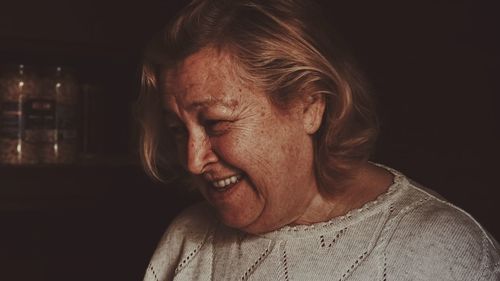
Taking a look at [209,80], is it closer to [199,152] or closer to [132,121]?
[199,152]

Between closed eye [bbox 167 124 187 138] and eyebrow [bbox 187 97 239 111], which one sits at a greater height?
eyebrow [bbox 187 97 239 111]

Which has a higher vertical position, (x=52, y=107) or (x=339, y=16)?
(x=339, y=16)

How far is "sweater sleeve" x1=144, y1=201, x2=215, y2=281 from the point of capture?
1.50 metres

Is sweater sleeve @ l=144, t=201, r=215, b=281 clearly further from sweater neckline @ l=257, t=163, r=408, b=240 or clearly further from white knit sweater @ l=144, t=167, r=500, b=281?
sweater neckline @ l=257, t=163, r=408, b=240

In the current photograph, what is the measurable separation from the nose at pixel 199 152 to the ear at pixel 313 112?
0.61 feet

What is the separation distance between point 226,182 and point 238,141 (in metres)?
0.09

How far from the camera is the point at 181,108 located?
1.24 metres

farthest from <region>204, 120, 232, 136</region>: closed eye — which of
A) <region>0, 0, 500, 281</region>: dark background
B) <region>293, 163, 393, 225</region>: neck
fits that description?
<region>0, 0, 500, 281</region>: dark background

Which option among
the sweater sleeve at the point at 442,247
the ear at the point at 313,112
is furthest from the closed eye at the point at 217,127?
the sweater sleeve at the point at 442,247

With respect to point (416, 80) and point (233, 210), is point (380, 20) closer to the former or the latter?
point (416, 80)

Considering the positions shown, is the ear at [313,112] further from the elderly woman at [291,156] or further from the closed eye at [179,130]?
the closed eye at [179,130]

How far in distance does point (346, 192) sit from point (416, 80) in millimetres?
652

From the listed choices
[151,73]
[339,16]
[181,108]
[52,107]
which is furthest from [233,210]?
[339,16]

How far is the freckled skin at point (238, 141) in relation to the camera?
120 cm
